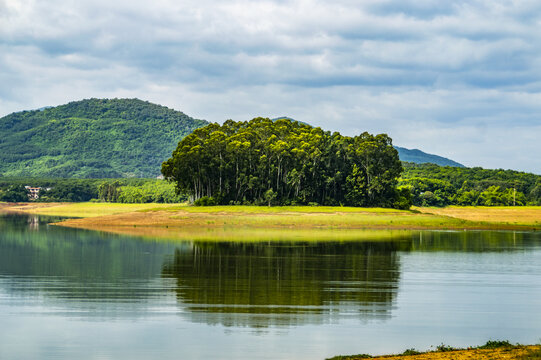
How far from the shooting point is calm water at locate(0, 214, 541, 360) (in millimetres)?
17062

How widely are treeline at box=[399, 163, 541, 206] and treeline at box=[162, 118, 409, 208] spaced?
35678mm

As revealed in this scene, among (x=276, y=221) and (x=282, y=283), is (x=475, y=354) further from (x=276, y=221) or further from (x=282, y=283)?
(x=276, y=221)

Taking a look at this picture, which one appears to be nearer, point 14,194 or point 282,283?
point 282,283

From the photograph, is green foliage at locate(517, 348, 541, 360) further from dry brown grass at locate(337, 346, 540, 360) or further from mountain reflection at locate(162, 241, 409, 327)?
mountain reflection at locate(162, 241, 409, 327)

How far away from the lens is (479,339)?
18.0 m

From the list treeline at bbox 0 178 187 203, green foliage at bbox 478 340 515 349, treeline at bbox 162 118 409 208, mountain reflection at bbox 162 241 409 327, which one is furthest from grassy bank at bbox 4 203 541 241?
treeline at bbox 0 178 187 203

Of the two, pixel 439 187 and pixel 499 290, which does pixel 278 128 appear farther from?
pixel 499 290

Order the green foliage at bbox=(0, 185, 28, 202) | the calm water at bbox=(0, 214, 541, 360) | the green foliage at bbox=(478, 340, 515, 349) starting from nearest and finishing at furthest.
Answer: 1. the green foliage at bbox=(478, 340, 515, 349)
2. the calm water at bbox=(0, 214, 541, 360)
3. the green foliage at bbox=(0, 185, 28, 202)

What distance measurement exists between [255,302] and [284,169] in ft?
253

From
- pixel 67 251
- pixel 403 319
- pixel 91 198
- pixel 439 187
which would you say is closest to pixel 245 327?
pixel 403 319

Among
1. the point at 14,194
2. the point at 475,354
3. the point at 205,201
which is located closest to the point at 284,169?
the point at 205,201

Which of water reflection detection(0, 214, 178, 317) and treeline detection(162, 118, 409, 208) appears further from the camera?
treeline detection(162, 118, 409, 208)

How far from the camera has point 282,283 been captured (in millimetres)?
27484

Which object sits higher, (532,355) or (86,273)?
(86,273)
